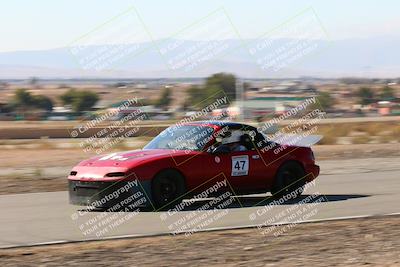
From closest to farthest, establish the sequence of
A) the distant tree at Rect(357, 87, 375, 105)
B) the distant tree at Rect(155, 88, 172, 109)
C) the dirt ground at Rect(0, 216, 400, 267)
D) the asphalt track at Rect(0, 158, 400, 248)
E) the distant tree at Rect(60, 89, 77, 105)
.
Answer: the dirt ground at Rect(0, 216, 400, 267), the asphalt track at Rect(0, 158, 400, 248), the distant tree at Rect(155, 88, 172, 109), the distant tree at Rect(60, 89, 77, 105), the distant tree at Rect(357, 87, 375, 105)

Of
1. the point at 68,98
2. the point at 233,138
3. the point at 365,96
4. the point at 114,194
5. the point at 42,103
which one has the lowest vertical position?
the point at 365,96

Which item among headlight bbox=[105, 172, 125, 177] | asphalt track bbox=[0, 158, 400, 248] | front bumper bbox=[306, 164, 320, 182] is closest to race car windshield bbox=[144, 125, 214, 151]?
asphalt track bbox=[0, 158, 400, 248]

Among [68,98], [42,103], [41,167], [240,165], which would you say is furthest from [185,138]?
[42,103]

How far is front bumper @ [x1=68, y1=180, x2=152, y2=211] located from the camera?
1222 centimetres

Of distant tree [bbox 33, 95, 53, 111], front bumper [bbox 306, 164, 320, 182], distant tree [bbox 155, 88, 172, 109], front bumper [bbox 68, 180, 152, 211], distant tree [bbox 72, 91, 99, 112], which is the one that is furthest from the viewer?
distant tree [bbox 33, 95, 53, 111]

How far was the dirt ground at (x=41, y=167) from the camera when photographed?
17.9 metres

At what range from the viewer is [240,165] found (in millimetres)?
13586

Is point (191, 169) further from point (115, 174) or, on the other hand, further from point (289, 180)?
point (289, 180)

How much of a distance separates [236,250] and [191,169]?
404 cm

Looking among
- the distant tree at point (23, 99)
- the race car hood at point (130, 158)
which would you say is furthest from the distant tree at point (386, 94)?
the race car hood at point (130, 158)

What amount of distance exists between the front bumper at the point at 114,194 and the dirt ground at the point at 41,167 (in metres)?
4.81

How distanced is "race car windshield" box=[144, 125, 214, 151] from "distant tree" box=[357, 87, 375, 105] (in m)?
106

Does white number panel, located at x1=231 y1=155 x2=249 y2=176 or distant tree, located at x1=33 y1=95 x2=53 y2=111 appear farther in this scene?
distant tree, located at x1=33 y1=95 x2=53 y2=111

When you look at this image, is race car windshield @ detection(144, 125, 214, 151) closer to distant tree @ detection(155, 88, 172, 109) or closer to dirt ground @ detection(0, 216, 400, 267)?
dirt ground @ detection(0, 216, 400, 267)
